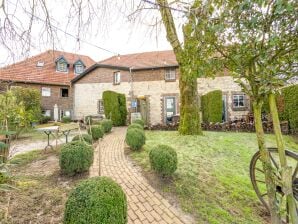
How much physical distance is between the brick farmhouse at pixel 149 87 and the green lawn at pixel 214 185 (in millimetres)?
8582

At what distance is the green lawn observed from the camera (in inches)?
138

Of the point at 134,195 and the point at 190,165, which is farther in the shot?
the point at 190,165

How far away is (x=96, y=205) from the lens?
2.09 metres

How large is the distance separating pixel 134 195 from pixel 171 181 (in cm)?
95

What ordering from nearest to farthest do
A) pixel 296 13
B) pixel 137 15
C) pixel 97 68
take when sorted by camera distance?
pixel 296 13 → pixel 137 15 → pixel 97 68

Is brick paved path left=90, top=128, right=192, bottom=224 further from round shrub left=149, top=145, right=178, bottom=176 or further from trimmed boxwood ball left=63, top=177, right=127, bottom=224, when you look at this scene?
trimmed boxwood ball left=63, top=177, right=127, bottom=224

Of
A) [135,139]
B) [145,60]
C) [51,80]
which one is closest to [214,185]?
[135,139]

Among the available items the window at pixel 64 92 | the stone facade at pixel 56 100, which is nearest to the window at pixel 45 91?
the stone facade at pixel 56 100

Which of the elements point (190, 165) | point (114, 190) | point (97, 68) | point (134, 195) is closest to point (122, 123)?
point (97, 68)

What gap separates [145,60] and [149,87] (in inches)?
124

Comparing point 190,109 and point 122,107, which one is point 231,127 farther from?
point 122,107

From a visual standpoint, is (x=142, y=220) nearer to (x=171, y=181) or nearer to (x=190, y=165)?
(x=171, y=181)

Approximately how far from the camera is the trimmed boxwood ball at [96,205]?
6.69 ft

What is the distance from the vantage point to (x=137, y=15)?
16.3 ft
